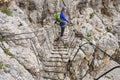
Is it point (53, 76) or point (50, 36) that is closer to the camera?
point (53, 76)

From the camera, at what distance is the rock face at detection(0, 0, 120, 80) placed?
13234mm

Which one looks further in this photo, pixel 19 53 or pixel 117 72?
pixel 117 72

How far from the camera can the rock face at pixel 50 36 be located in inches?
521

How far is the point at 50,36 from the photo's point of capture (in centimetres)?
1952

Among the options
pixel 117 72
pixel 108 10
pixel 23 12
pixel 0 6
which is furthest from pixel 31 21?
pixel 108 10

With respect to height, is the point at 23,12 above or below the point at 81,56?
above

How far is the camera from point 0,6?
1644 cm

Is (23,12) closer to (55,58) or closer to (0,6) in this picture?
(0,6)

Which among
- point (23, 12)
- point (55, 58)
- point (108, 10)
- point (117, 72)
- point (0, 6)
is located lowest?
point (117, 72)

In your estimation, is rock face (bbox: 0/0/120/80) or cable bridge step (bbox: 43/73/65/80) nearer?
rock face (bbox: 0/0/120/80)

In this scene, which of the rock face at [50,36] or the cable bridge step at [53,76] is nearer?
the rock face at [50,36]

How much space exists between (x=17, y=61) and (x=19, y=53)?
85 centimetres

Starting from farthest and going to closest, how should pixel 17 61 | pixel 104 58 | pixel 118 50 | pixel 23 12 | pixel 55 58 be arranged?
1. pixel 118 50
2. pixel 104 58
3. pixel 23 12
4. pixel 55 58
5. pixel 17 61

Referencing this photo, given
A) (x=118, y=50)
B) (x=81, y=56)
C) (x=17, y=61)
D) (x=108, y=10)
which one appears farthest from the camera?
(x=108, y=10)
